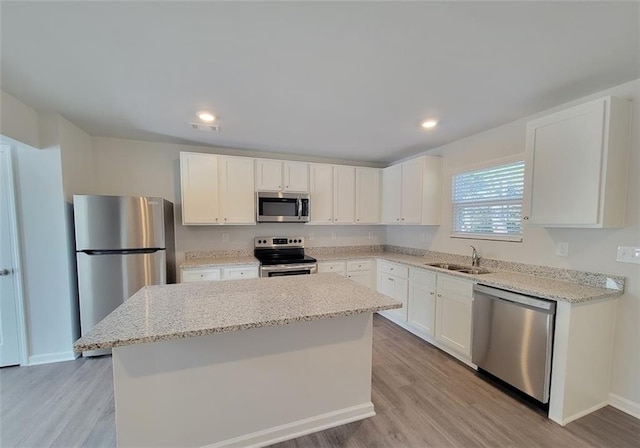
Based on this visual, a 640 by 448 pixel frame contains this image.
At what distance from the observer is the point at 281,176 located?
3785mm

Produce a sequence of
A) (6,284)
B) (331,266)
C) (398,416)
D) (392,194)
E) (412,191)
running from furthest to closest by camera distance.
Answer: (392,194)
(331,266)
(412,191)
(6,284)
(398,416)

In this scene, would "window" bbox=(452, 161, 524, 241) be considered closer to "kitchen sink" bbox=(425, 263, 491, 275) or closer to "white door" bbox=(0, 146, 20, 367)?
"kitchen sink" bbox=(425, 263, 491, 275)

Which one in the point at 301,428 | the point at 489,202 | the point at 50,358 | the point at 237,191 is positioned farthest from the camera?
the point at 237,191

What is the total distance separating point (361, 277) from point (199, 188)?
270 cm

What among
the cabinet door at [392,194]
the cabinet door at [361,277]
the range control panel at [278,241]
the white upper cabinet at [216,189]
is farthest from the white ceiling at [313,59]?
the cabinet door at [361,277]

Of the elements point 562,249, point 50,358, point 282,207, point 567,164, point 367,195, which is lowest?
point 50,358

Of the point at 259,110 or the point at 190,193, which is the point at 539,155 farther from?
the point at 190,193

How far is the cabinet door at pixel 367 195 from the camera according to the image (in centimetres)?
428

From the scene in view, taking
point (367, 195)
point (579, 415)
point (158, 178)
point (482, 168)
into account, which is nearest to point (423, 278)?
point (482, 168)

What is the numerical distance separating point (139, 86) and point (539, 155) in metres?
3.36

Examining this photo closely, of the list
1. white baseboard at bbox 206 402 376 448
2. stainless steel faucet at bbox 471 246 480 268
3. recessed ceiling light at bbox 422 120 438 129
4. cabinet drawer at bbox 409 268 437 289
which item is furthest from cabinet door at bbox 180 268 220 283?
stainless steel faucet at bbox 471 246 480 268

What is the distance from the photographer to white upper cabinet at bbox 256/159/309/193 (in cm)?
369

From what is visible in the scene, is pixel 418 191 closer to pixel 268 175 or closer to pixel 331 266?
pixel 331 266

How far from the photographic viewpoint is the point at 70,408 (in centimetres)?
200
